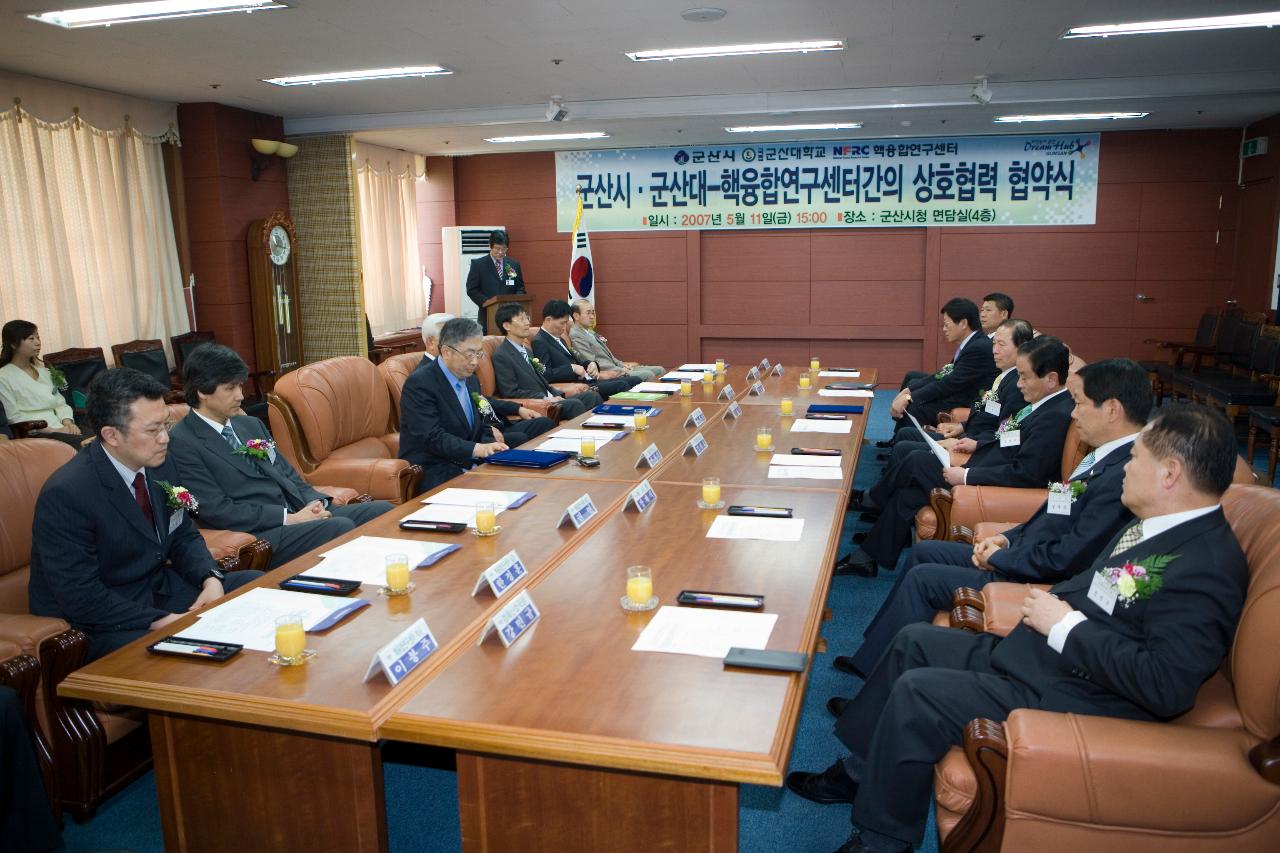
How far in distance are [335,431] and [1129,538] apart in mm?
3658

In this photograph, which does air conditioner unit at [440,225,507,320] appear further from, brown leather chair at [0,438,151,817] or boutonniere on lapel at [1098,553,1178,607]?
boutonniere on lapel at [1098,553,1178,607]

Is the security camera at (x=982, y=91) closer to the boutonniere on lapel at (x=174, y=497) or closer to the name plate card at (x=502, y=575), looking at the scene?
Result: the name plate card at (x=502, y=575)

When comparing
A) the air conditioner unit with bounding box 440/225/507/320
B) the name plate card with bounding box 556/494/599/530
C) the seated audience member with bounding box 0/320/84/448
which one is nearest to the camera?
the name plate card with bounding box 556/494/599/530

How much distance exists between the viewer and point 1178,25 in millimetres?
5457

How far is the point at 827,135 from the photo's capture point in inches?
390

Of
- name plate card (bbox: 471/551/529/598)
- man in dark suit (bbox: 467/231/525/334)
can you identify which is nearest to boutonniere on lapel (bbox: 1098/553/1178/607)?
name plate card (bbox: 471/551/529/598)

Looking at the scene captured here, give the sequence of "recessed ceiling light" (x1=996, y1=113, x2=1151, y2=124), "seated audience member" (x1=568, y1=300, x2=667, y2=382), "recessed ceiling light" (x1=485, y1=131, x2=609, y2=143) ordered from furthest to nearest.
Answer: "recessed ceiling light" (x1=485, y1=131, x2=609, y2=143), "recessed ceiling light" (x1=996, y1=113, x2=1151, y2=124), "seated audience member" (x1=568, y1=300, x2=667, y2=382)

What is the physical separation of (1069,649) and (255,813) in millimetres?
1809

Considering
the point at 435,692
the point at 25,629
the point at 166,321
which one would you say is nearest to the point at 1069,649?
the point at 435,692

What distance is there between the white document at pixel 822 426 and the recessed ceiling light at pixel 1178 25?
9.76 feet

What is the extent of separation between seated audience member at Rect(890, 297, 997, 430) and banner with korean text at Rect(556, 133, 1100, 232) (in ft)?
16.3

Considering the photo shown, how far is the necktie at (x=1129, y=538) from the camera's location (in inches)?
82.0

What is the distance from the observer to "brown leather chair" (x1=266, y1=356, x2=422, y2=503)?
4301mm

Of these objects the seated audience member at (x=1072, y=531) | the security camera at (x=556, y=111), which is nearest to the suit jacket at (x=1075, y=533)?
the seated audience member at (x=1072, y=531)
